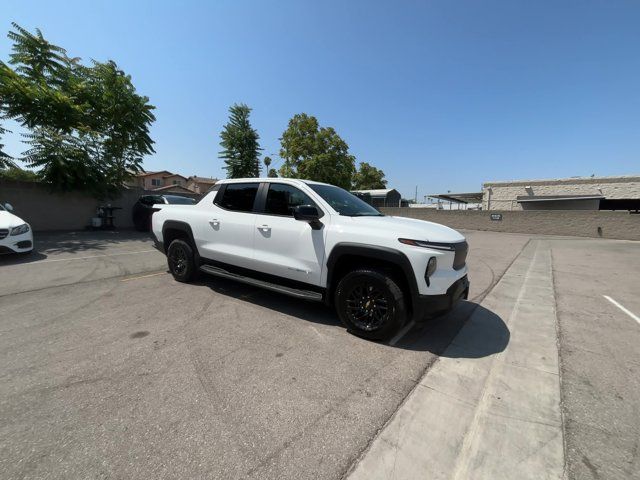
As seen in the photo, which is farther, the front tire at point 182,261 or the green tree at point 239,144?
the green tree at point 239,144

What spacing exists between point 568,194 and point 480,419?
31.9 meters

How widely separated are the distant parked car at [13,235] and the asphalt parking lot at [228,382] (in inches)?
90.4

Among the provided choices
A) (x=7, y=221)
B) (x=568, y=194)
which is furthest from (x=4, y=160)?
(x=568, y=194)

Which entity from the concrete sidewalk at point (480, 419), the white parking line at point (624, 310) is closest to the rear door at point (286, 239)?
the concrete sidewalk at point (480, 419)

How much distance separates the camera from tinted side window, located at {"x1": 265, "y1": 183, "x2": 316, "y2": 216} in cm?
401

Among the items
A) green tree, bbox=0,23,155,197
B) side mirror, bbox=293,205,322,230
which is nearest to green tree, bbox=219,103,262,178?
green tree, bbox=0,23,155,197

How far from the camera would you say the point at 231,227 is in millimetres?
4469

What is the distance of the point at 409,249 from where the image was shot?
3.05 m

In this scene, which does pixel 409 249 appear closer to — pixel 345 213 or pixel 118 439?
pixel 345 213

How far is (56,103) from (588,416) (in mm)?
16248

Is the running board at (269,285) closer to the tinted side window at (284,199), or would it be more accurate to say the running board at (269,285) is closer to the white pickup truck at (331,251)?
the white pickup truck at (331,251)

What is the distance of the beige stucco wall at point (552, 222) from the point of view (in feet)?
57.8

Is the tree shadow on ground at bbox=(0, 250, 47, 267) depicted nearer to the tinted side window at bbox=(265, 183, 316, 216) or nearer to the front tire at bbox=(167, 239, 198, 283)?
the front tire at bbox=(167, 239, 198, 283)

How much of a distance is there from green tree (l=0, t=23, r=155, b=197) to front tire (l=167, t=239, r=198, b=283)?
1010 cm
